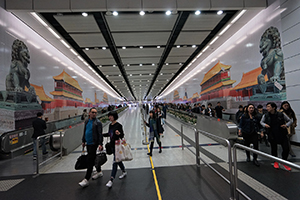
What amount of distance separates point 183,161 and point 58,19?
852 cm

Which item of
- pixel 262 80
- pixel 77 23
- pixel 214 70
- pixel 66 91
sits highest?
pixel 77 23

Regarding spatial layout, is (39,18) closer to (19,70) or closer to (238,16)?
(19,70)

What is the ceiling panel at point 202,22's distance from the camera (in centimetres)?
823

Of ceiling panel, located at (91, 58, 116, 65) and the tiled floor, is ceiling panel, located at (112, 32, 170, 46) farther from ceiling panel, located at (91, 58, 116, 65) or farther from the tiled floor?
the tiled floor

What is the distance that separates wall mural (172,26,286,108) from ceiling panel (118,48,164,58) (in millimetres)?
5122

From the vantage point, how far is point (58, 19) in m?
7.86

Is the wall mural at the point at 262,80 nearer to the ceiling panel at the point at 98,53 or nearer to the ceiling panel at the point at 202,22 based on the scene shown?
the ceiling panel at the point at 202,22

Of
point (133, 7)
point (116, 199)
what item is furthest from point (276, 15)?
point (116, 199)

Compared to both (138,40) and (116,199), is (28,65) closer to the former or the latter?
(138,40)

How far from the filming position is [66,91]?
13.4m

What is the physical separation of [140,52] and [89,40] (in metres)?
4.22

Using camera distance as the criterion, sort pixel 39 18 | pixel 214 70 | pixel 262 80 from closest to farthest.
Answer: pixel 39 18
pixel 262 80
pixel 214 70

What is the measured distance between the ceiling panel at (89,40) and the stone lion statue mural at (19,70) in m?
2.93

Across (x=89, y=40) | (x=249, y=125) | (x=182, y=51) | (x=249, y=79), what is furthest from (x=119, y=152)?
(x=182, y=51)
